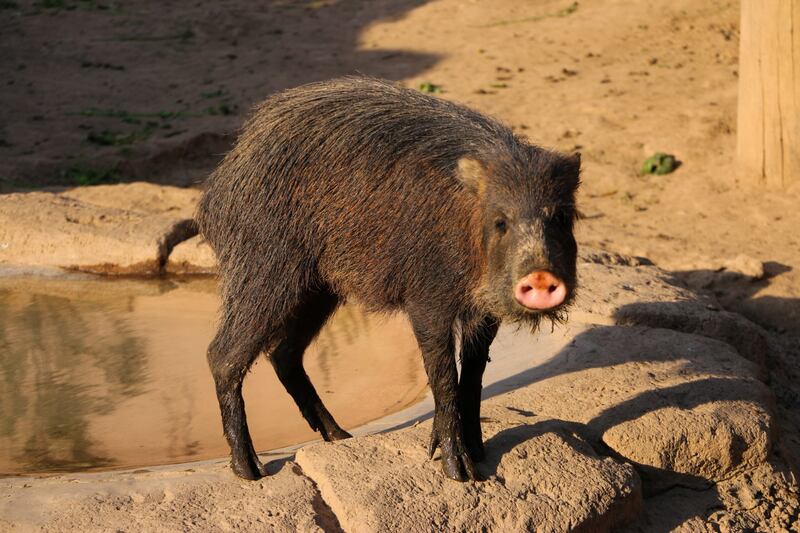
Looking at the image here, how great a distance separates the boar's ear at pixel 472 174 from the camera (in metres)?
3.61

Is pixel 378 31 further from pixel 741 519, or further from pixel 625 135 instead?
pixel 741 519

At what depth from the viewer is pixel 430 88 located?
33.1ft

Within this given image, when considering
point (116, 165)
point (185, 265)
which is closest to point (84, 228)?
point (185, 265)

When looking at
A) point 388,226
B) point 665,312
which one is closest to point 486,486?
point 388,226

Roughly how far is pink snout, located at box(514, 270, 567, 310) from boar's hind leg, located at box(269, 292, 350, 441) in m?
1.10

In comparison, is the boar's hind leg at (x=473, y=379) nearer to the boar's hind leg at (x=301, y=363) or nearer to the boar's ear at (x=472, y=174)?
the boar's ear at (x=472, y=174)

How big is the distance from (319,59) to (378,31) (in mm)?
1144

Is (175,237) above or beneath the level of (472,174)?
beneath

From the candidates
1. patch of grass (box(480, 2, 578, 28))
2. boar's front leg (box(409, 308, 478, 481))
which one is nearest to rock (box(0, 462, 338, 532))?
boar's front leg (box(409, 308, 478, 481))

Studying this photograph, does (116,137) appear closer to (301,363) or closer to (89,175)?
(89,175)

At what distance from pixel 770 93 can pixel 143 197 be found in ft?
15.0

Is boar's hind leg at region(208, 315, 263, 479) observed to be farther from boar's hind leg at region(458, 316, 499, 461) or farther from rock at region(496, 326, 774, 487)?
rock at region(496, 326, 774, 487)

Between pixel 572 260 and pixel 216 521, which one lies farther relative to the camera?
pixel 572 260

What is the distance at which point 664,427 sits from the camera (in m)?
4.05
